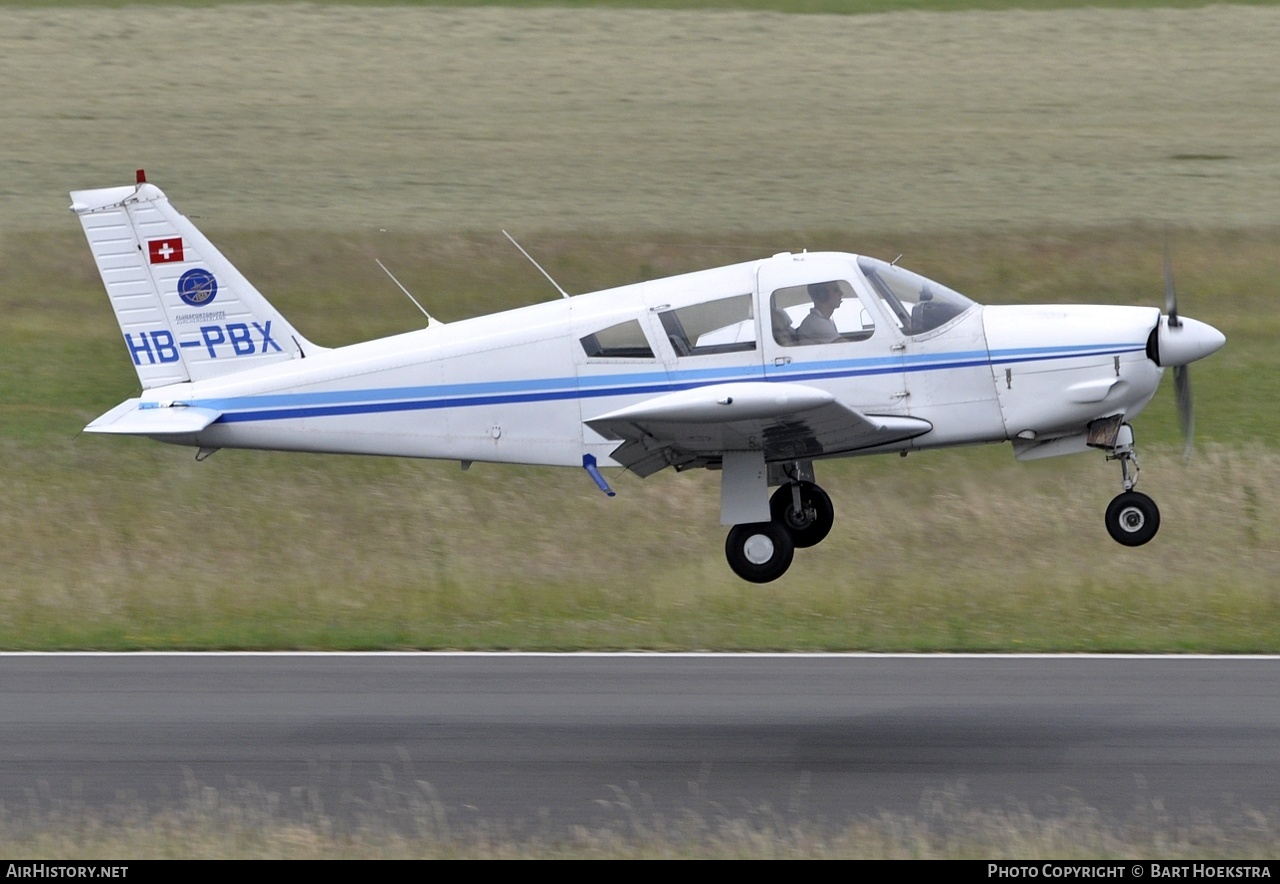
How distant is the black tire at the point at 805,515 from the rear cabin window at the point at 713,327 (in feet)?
6.50

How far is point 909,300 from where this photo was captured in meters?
13.4

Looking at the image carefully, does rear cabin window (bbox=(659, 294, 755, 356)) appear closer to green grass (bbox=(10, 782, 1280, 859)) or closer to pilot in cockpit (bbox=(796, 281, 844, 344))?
pilot in cockpit (bbox=(796, 281, 844, 344))

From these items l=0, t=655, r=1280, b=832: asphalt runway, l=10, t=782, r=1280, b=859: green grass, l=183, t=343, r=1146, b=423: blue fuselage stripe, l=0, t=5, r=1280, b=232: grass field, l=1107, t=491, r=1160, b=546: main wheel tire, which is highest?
l=0, t=5, r=1280, b=232: grass field

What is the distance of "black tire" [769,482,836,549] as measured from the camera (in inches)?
577

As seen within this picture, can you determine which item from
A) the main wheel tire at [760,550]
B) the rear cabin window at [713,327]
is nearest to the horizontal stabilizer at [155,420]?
the rear cabin window at [713,327]

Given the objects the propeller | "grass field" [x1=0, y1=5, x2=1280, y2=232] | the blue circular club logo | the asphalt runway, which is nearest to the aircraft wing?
the propeller

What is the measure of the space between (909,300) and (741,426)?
5.85 ft

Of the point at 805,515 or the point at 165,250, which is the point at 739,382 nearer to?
the point at 805,515

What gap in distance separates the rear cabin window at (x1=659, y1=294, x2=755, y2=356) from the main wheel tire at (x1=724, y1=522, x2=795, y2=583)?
1475mm

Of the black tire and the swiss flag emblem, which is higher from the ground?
the swiss flag emblem

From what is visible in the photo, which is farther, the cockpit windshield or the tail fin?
the tail fin

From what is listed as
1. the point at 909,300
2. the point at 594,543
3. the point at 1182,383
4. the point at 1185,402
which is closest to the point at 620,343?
the point at 909,300

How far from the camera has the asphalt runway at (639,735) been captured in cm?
1231

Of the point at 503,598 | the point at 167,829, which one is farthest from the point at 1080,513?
the point at 167,829
